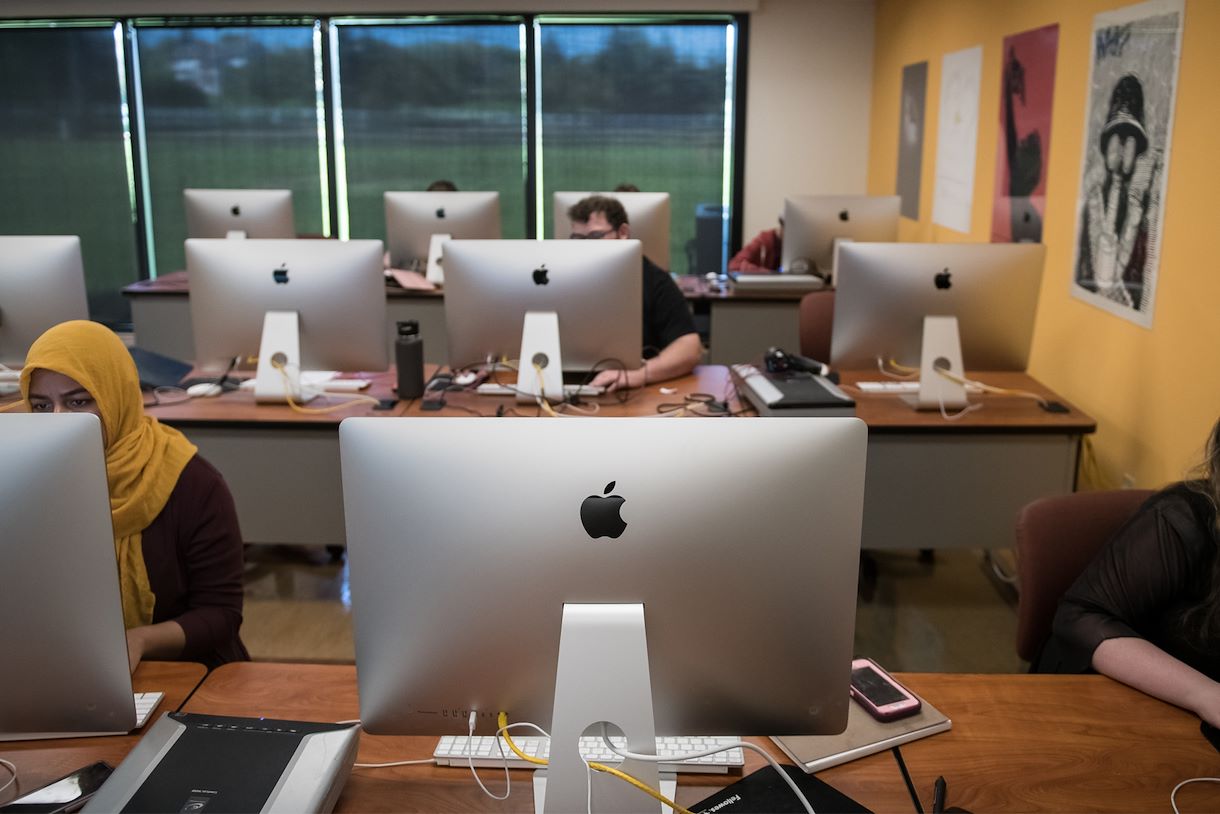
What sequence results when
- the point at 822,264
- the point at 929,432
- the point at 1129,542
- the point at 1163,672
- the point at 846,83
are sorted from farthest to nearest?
the point at 846,83 < the point at 822,264 < the point at 929,432 < the point at 1129,542 < the point at 1163,672

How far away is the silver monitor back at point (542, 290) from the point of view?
105 inches

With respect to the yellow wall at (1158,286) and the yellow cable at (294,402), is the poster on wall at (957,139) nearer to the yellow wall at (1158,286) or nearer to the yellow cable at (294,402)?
the yellow wall at (1158,286)

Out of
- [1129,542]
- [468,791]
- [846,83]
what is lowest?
[468,791]

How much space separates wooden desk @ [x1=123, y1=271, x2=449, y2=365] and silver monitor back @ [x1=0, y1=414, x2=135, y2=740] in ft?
11.9

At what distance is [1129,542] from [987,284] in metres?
1.28

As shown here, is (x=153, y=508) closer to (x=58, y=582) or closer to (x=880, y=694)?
(x=58, y=582)

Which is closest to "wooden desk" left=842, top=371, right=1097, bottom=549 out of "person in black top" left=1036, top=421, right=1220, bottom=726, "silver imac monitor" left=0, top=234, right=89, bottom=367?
"person in black top" left=1036, top=421, right=1220, bottom=726

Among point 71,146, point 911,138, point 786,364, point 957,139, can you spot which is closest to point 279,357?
point 786,364

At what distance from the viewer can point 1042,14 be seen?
4.05m

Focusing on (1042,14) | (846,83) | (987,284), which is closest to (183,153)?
(846,83)

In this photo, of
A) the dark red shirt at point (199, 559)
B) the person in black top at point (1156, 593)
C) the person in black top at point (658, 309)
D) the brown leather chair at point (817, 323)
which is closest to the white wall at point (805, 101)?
the brown leather chair at point (817, 323)

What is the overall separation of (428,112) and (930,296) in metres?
4.96

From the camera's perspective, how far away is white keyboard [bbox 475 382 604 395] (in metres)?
2.92

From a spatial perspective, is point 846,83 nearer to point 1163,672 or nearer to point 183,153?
point 183,153
